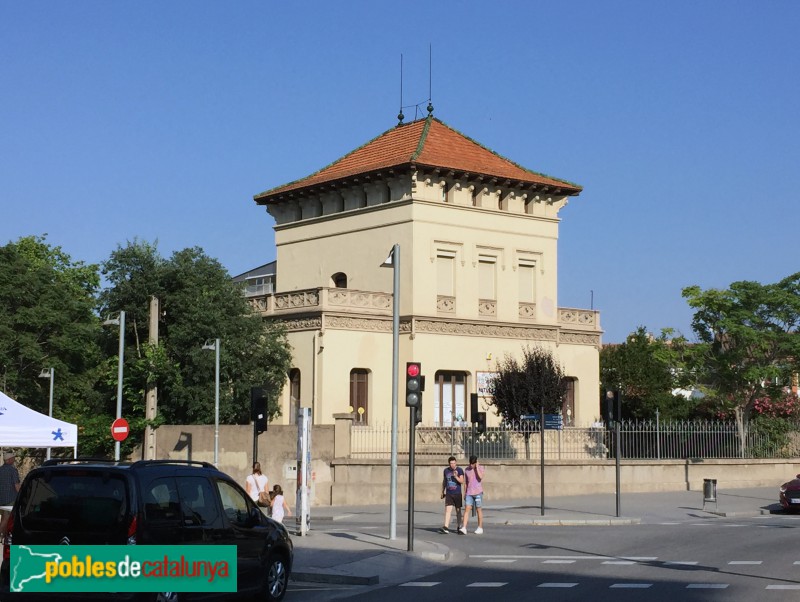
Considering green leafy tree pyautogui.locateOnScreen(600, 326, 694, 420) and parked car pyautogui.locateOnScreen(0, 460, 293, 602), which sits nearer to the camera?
parked car pyautogui.locateOnScreen(0, 460, 293, 602)

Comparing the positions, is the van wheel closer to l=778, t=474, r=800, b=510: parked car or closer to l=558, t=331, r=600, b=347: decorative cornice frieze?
l=778, t=474, r=800, b=510: parked car

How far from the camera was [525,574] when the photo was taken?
18281 millimetres

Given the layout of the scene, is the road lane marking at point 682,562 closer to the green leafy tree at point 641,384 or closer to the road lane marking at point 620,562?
the road lane marking at point 620,562

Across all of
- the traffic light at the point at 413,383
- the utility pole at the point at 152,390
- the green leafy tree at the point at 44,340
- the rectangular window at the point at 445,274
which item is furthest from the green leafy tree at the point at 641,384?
the traffic light at the point at 413,383

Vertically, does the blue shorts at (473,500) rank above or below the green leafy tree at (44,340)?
below

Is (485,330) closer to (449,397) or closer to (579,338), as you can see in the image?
(449,397)

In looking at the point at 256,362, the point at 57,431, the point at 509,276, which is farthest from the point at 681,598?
the point at 509,276

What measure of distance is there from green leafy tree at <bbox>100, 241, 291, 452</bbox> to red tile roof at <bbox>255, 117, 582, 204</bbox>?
8.31 metres

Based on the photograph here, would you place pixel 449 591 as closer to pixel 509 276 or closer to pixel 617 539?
pixel 617 539

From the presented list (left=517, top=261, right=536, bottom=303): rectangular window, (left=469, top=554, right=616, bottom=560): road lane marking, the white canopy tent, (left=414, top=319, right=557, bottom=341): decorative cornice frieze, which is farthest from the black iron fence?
(left=469, top=554, right=616, bottom=560): road lane marking

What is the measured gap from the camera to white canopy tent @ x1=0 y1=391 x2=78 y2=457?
23.2 m

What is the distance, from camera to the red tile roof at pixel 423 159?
5162 centimetres

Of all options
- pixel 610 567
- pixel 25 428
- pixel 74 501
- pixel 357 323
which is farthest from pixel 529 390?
pixel 74 501

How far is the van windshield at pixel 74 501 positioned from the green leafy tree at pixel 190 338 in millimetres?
32908
